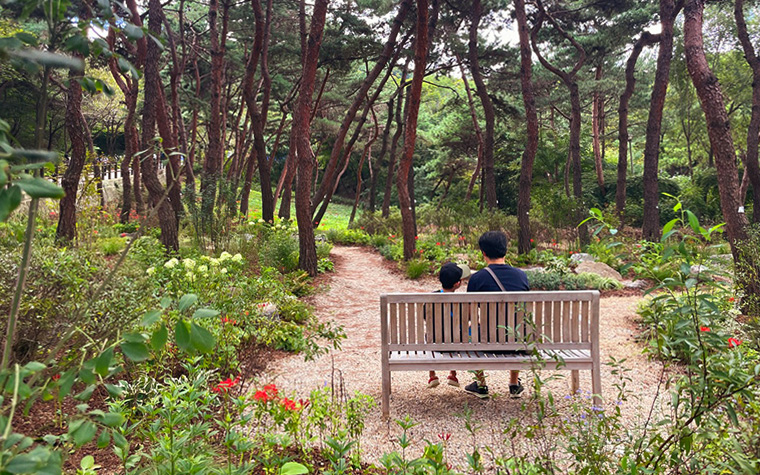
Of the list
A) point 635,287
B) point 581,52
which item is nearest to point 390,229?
point 581,52

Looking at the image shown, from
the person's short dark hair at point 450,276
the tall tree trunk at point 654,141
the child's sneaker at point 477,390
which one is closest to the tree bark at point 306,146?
the person's short dark hair at point 450,276

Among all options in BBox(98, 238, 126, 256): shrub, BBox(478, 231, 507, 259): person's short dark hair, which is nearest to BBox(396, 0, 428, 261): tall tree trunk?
BBox(98, 238, 126, 256): shrub

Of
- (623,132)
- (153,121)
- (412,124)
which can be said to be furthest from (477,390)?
(623,132)

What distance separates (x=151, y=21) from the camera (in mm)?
8320

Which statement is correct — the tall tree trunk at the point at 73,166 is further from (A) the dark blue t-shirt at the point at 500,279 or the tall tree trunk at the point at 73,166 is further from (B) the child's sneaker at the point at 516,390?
(B) the child's sneaker at the point at 516,390

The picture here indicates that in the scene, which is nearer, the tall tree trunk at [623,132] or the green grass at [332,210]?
the tall tree trunk at [623,132]

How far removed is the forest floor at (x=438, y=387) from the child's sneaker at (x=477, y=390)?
65 millimetres

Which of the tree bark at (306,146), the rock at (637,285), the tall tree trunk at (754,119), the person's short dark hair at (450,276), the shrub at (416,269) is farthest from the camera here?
the tall tree trunk at (754,119)

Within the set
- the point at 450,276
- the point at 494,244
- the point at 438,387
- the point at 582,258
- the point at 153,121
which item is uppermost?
the point at 153,121

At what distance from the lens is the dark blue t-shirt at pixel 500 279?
3.75 meters

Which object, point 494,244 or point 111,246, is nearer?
point 494,244

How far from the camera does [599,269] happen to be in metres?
9.24

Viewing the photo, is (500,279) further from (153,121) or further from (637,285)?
(153,121)

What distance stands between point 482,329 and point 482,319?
7 centimetres
